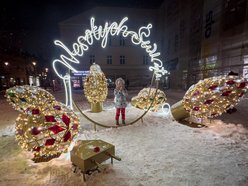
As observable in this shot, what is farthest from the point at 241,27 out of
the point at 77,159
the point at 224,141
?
the point at 77,159

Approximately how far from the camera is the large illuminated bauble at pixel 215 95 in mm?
5262

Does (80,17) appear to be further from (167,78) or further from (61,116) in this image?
(61,116)

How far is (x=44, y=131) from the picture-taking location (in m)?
3.59

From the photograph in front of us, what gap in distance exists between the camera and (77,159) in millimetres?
3234

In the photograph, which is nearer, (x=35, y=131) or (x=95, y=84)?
(x=35, y=131)

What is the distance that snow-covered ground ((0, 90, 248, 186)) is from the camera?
3.11 m

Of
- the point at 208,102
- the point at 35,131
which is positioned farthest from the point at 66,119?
the point at 208,102

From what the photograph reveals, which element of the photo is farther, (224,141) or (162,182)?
(224,141)

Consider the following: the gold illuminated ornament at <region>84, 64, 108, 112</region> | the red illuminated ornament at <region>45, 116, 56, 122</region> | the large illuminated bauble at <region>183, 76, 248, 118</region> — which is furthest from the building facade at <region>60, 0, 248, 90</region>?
the red illuminated ornament at <region>45, 116, 56, 122</region>

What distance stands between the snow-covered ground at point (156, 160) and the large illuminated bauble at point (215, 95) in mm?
667

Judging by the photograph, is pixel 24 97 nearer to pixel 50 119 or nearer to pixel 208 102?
pixel 50 119

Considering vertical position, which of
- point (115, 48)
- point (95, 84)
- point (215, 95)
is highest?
point (115, 48)

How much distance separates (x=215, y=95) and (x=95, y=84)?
4952mm

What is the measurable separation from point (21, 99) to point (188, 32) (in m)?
19.4
